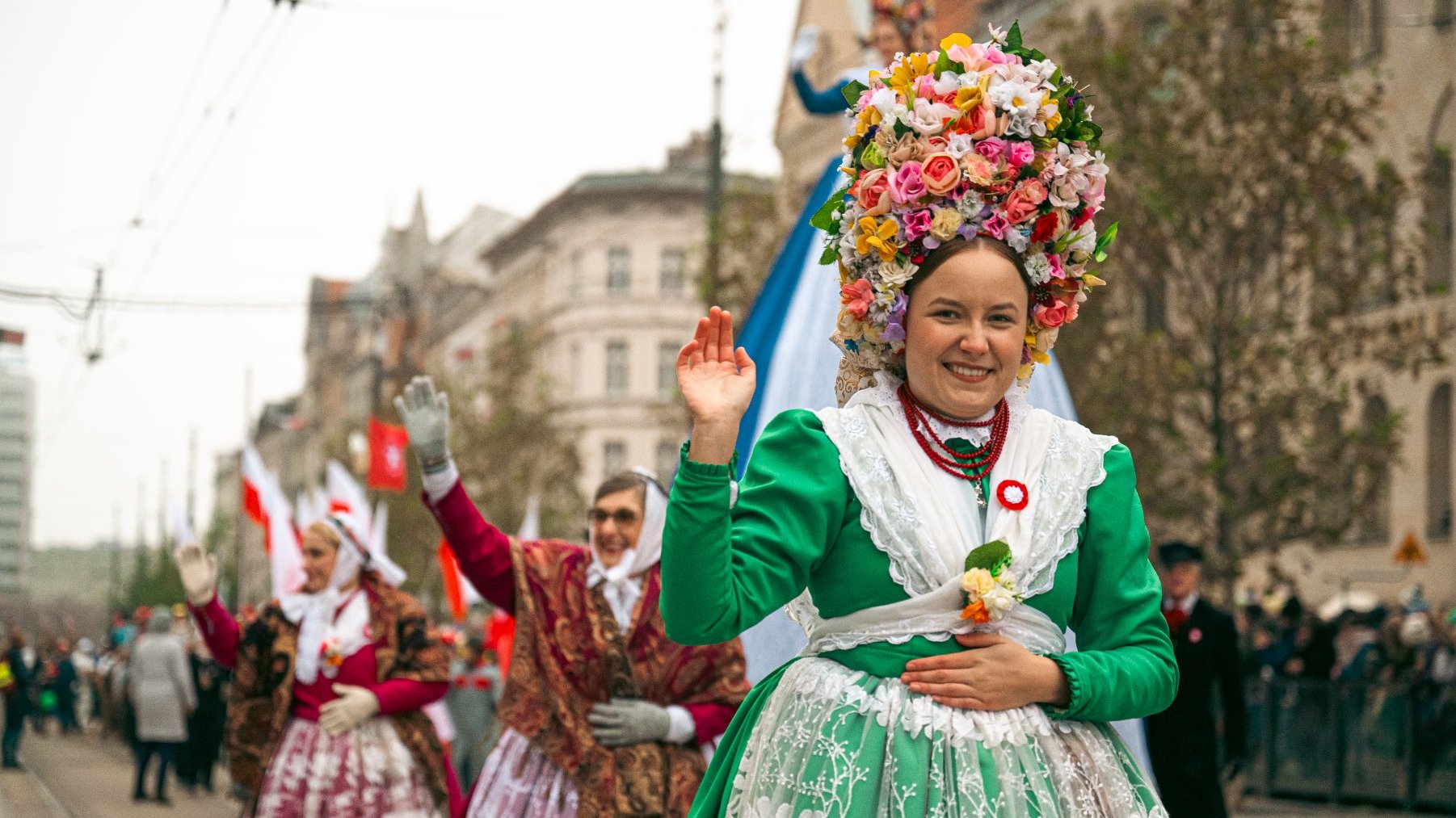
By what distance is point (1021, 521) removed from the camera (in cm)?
343

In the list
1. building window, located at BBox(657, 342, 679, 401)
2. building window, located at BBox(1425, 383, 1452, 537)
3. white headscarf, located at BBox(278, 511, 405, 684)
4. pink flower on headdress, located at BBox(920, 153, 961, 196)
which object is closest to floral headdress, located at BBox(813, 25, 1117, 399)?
pink flower on headdress, located at BBox(920, 153, 961, 196)

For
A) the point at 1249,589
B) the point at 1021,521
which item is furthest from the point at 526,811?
the point at 1249,589

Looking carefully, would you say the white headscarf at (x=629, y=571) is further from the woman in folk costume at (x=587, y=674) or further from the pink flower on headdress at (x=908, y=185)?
the pink flower on headdress at (x=908, y=185)

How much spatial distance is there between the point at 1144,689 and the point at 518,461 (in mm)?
41861

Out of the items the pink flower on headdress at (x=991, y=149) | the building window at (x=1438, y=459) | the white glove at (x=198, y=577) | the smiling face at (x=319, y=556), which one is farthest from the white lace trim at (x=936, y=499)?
the building window at (x=1438, y=459)

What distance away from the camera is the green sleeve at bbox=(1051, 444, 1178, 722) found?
11.2 ft

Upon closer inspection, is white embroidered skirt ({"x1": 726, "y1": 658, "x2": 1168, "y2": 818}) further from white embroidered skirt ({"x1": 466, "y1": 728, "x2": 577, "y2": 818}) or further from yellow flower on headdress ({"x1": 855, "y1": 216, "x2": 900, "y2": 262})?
white embroidered skirt ({"x1": 466, "y1": 728, "x2": 577, "y2": 818})

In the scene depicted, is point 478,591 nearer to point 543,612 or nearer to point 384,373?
point 543,612

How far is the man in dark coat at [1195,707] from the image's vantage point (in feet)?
28.0

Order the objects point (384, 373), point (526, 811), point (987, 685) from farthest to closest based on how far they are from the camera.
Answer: point (384, 373), point (526, 811), point (987, 685)

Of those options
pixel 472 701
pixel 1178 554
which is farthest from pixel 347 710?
pixel 472 701

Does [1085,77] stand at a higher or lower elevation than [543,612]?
higher

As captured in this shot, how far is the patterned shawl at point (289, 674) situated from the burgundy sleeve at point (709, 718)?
2.02 m

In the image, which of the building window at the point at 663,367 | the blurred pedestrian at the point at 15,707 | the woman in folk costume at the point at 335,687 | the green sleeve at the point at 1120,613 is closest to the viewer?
the green sleeve at the point at 1120,613
